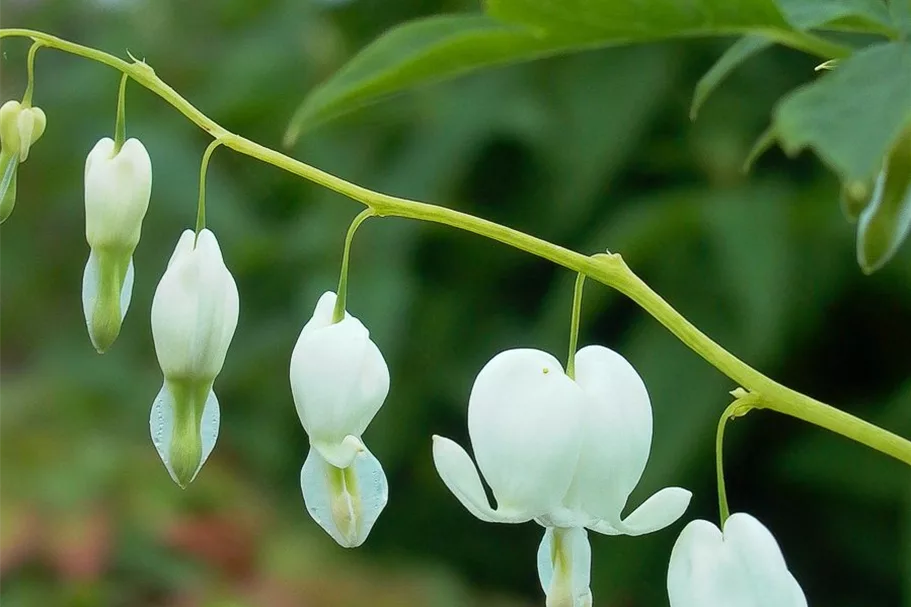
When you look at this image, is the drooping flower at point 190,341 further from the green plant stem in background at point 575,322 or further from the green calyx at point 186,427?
the green plant stem in background at point 575,322

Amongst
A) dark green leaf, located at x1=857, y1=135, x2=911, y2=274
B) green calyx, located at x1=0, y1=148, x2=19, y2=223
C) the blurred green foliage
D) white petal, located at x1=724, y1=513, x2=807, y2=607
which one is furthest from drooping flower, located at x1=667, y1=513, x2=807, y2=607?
the blurred green foliage

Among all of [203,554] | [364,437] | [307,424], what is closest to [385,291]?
[364,437]

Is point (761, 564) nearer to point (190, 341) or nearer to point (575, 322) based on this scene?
point (575, 322)

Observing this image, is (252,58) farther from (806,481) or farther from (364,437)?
(806,481)

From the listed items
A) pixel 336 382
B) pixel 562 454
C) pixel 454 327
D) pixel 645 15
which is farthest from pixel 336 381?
pixel 454 327

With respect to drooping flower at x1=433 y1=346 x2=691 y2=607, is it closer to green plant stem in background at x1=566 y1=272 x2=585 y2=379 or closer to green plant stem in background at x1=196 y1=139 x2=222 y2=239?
green plant stem in background at x1=566 y1=272 x2=585 y2=379

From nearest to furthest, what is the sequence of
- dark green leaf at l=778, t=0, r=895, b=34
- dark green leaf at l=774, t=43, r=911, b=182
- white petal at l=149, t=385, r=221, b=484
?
dark green leaf at l=774, t=43, r=911, b=182, dark green leaf at l=778, t=0, r=895, b=34, white petal at l=149, t=385, r=221, b=484
